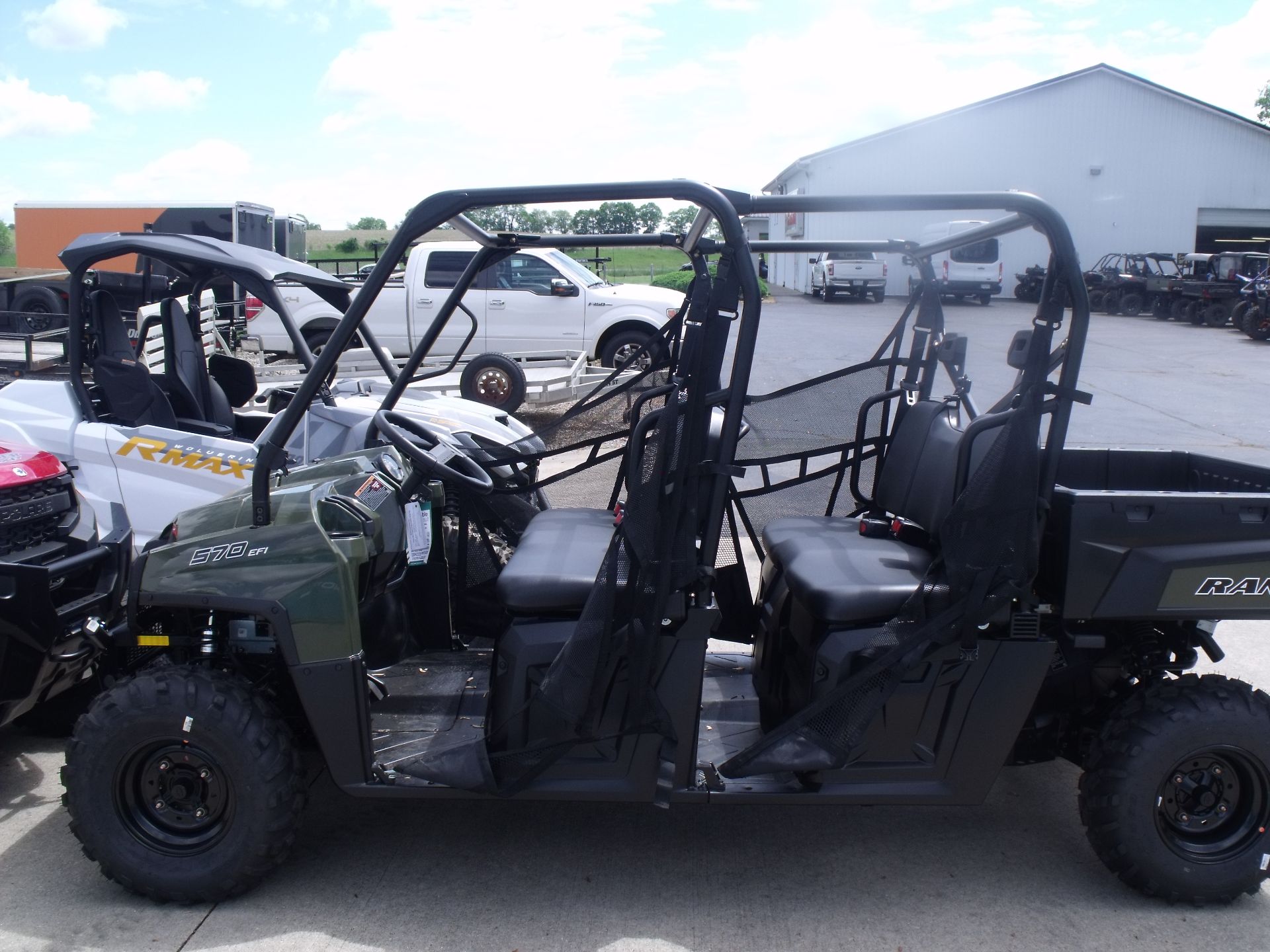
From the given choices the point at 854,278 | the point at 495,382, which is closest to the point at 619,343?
the point at 495,382

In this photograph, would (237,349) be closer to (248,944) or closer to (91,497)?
(91,497)

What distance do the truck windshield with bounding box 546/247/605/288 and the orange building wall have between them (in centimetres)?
1270

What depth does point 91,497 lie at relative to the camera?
17.5 ft

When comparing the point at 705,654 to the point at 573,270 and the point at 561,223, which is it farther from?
the point at 573,270

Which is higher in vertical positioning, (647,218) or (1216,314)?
(647,218)

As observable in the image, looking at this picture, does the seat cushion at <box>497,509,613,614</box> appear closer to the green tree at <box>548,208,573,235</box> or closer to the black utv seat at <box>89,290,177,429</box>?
the green tree at <box>548,208,573,235</box>

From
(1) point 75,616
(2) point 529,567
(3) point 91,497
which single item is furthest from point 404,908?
(3) point 91,497

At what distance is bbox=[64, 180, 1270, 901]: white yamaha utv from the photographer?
283cm

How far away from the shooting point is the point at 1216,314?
83.4 feet

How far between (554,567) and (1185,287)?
88.1 feet

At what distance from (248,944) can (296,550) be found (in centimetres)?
107

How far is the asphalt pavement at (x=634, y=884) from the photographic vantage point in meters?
2.91

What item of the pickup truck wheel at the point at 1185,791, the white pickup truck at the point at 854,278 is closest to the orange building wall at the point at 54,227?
the white pickup truck at the point at 854,278

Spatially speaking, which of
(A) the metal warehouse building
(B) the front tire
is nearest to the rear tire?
(A) the metal warehouse building
